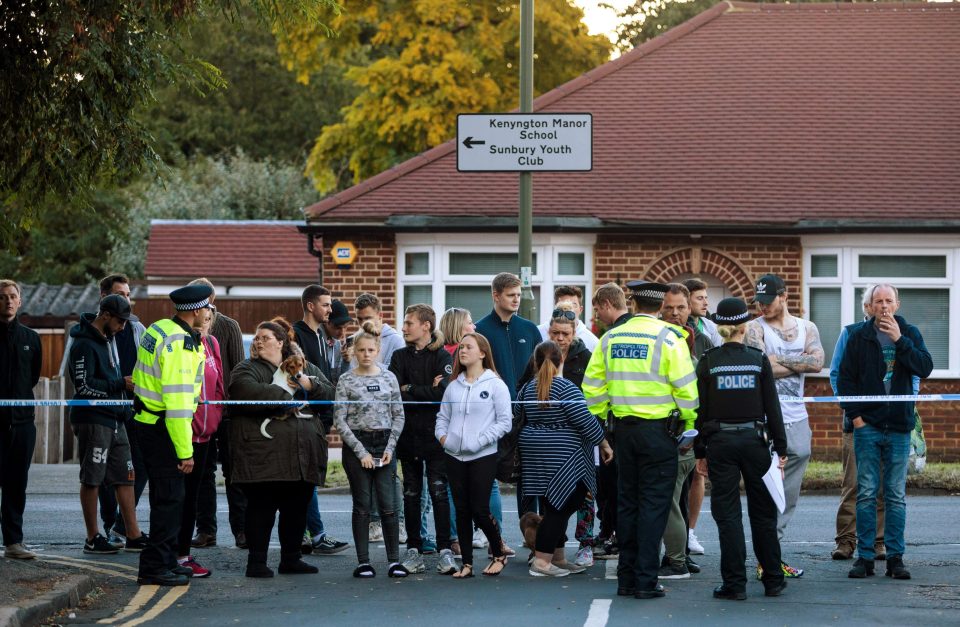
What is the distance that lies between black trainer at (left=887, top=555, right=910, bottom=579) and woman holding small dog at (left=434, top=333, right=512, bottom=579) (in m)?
2.62

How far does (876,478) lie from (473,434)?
2.79 metres

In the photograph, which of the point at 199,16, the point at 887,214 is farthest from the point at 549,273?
the point at 199,16

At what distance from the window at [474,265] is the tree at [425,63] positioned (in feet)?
27.3

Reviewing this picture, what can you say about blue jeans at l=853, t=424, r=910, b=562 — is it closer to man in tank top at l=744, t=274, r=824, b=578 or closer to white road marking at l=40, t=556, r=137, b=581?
man in tank top at l=744, t=274, r=824, b=578

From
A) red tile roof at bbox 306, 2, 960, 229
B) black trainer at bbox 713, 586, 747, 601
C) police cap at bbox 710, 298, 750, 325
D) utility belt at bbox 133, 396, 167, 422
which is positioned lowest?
black trainer at bbox 713, 586, 747, 601

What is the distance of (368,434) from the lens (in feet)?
33.2

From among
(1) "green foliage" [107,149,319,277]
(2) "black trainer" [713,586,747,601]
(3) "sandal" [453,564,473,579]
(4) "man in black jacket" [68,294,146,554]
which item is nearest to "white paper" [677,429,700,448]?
(2) "black trainer" [713,586,747,601]

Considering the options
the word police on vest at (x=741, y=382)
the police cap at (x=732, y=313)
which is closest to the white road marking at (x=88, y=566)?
the word police on vest at (x=741, y=382)

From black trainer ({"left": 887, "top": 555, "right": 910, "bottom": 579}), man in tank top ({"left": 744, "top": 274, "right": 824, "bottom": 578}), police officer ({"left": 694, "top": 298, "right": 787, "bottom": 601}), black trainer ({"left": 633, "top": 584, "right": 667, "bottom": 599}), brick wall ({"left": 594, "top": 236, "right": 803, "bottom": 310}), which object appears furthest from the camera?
brick wall ({"left": 594, "top": 236, "right": 803, "bottom": 310})

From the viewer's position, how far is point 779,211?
66.1 ft

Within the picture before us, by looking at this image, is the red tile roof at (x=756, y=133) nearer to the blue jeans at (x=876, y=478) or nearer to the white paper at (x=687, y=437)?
the blue jeans at (x=876, y=478)

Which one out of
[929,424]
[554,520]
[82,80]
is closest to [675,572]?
[554,520]

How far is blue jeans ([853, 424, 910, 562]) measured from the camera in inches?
390

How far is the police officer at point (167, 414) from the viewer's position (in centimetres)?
947
